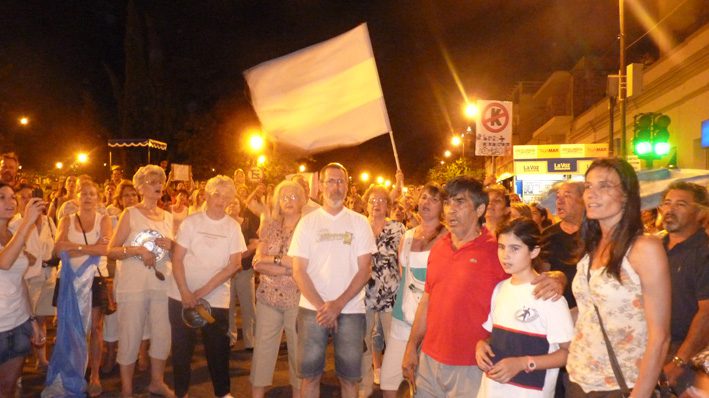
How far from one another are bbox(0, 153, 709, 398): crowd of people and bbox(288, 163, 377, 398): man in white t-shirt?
0.01 m

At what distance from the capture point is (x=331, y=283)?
5391 mm

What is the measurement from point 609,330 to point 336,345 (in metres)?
2.75

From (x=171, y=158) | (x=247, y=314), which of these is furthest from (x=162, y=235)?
(x=171, y=158)

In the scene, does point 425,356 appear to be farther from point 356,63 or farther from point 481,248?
A: point 356,63

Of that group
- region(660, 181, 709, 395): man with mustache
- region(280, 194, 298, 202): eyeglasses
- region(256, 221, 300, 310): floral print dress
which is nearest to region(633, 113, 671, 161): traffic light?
region(660, 181, 709, 395): man with mustache

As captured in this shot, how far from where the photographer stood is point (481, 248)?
407 cm

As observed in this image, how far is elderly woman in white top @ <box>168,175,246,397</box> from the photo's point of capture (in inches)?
246

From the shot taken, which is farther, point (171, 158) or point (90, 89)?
point (90, 89)

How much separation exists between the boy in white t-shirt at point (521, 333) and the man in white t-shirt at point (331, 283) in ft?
5.98

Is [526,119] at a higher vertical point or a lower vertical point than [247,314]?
higher

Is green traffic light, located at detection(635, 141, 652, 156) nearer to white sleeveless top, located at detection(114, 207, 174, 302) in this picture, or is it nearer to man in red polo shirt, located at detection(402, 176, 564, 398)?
man in red polo shirt, located at detection(402, 176, 564, 398)

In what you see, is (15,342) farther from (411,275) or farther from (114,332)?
(411,275)

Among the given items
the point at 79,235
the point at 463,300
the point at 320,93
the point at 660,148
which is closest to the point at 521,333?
the point at 463,300

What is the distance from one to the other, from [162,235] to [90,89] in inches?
1769
